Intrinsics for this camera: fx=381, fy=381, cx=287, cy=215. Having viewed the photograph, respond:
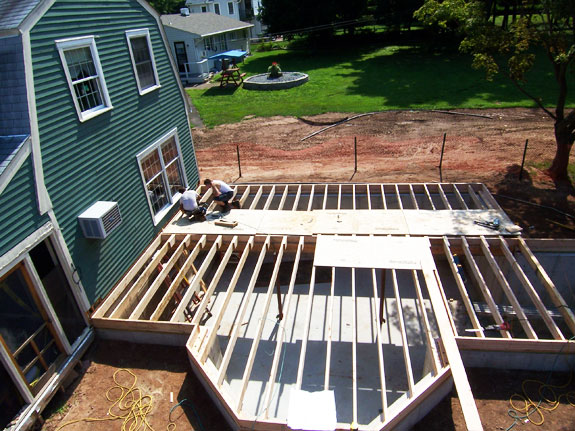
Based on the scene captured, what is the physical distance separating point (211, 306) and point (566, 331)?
920 centimetres

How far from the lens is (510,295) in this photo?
740 cm

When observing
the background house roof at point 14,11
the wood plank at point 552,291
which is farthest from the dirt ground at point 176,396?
the background house roof at point 14,11

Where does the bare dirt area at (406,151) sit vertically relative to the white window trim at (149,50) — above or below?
below

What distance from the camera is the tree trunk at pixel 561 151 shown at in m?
12.1

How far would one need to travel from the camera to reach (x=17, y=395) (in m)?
6.32

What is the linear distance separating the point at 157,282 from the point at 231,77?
25.1 meters

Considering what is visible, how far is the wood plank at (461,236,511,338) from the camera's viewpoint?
276 inches

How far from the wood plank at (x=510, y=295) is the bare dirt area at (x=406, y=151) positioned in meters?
2.61

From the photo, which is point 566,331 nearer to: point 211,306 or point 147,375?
point 211,306

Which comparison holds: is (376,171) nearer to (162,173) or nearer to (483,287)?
(483,287)

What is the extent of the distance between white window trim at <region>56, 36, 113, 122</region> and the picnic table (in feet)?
72.5

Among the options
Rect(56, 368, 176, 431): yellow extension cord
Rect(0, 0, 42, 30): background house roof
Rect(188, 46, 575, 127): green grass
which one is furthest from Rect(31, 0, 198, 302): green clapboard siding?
Rect(188, 46, 575, 127): green grass

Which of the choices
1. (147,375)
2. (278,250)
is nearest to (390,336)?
(278,250)

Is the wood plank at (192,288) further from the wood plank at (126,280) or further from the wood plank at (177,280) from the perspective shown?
the wood plank at (126,280)
